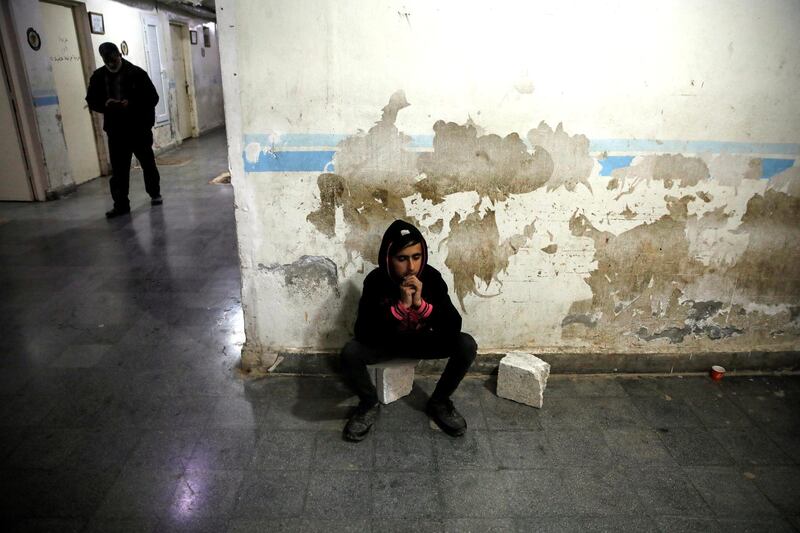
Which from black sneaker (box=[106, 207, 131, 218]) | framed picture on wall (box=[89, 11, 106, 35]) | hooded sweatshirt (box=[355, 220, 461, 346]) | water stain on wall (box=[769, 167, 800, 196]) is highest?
framed picture on wall (box=[89, 11, 106, 35])

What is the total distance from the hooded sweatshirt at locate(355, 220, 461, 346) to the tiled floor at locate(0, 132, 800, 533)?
0.53 metres

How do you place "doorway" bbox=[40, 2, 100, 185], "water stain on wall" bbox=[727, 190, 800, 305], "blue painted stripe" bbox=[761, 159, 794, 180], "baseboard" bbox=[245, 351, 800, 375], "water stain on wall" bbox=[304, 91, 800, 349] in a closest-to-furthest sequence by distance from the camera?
"water stain on wall" bbox=[304, 91, 800, 349] → "blue painted stripe" bbox=[761, 159, 794, 180] → "water stain on wall" bbox=[727, 190, 800, 305] → "baseboard" bbox=[245, 351, 800, 375] → "doorway" bbox=[40, 2, 100, 185]

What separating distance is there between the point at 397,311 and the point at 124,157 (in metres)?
5.14

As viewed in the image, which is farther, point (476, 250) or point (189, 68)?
point (189, 68)

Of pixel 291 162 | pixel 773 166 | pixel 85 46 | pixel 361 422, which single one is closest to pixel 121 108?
pixel 85 46

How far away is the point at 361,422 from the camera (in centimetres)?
294

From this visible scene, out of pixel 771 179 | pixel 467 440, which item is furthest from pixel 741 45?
pixel 467 440

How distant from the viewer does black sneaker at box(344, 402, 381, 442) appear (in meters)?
2.89

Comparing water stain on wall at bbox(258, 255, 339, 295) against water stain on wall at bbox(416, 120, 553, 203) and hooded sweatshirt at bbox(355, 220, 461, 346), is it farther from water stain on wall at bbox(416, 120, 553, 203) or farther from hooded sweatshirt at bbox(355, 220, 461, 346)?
water stain on wall at bbox(416, 120, 553, 203)

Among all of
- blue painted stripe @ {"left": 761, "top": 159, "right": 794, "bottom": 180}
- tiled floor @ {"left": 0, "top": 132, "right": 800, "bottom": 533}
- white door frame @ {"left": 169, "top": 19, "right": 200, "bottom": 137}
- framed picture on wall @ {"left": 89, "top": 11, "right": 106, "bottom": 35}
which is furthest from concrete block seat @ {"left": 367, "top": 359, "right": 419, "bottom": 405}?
white door frame @ {"left": 169, "top": 19, "right": 200, "bottom": 137}

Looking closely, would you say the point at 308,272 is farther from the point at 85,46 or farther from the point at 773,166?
the point at 85,46

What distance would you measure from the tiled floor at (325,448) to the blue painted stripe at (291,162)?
1381 millimetres

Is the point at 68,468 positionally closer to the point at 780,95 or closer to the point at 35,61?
the point at 780,95

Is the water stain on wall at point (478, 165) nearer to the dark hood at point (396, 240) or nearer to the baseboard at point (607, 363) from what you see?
the dark hood at point (396, 240)
